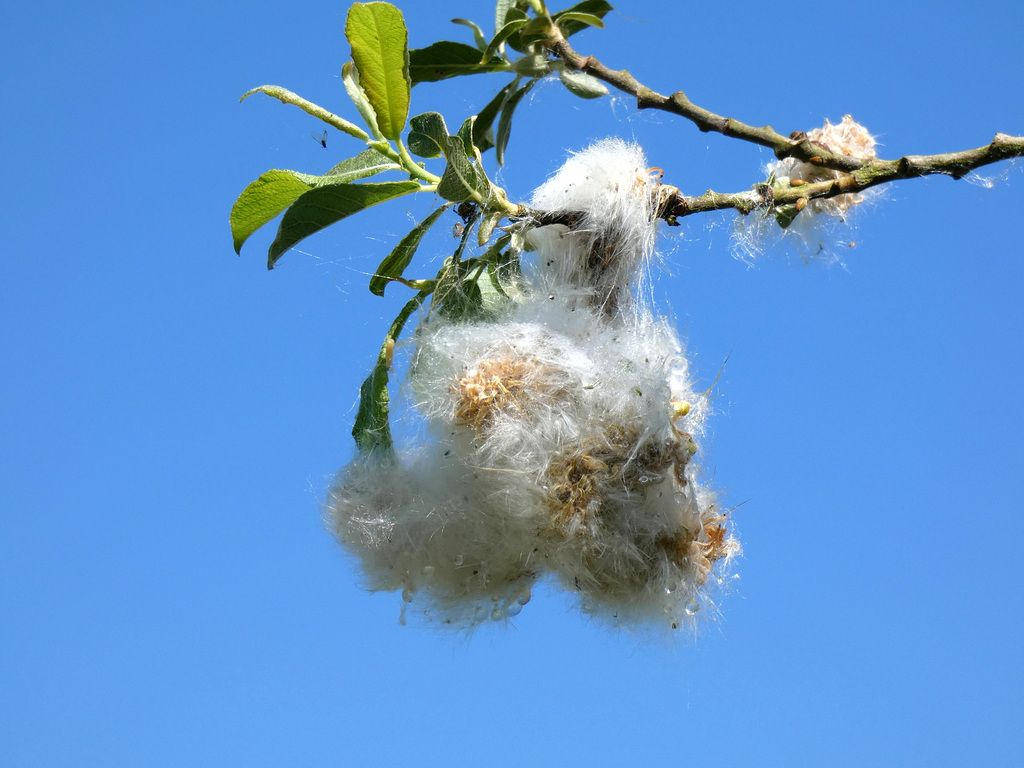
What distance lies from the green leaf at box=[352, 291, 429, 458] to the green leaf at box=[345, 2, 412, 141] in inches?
14.3

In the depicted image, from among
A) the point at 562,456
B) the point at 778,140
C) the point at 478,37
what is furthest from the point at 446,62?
the point at 562,456

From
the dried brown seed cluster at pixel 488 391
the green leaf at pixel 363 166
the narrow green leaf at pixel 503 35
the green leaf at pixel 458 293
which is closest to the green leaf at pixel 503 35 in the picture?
the narrow green leaf at pixel 503 35

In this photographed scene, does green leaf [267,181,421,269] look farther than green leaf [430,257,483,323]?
Answer: No

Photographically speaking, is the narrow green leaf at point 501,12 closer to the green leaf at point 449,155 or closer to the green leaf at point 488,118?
the green leaf at point 488,118

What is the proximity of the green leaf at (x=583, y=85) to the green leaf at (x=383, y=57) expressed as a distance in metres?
0.29

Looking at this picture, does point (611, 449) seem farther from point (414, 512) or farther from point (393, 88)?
point (393, 88)

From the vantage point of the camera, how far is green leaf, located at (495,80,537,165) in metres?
1.79

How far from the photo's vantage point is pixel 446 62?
1808 mm

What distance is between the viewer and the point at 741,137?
5.34 ft

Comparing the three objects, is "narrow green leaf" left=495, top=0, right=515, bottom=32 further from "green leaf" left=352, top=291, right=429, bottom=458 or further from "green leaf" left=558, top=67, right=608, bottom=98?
"green leaf" left=352, top=291, right=429, bottom=458

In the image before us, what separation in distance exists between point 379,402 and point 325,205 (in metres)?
0.42

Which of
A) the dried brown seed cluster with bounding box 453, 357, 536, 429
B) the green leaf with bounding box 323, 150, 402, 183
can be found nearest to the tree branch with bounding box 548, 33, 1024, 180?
the green leaf with bounding box 323, 150, 402, 183

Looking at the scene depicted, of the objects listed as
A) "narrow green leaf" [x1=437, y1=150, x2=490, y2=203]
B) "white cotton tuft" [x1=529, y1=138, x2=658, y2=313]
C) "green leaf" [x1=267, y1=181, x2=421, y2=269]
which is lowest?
"green leaf" [x1=267, y1=181, x2=421, y2=269]

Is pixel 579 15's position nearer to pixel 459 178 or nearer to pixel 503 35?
pixel 503 35
